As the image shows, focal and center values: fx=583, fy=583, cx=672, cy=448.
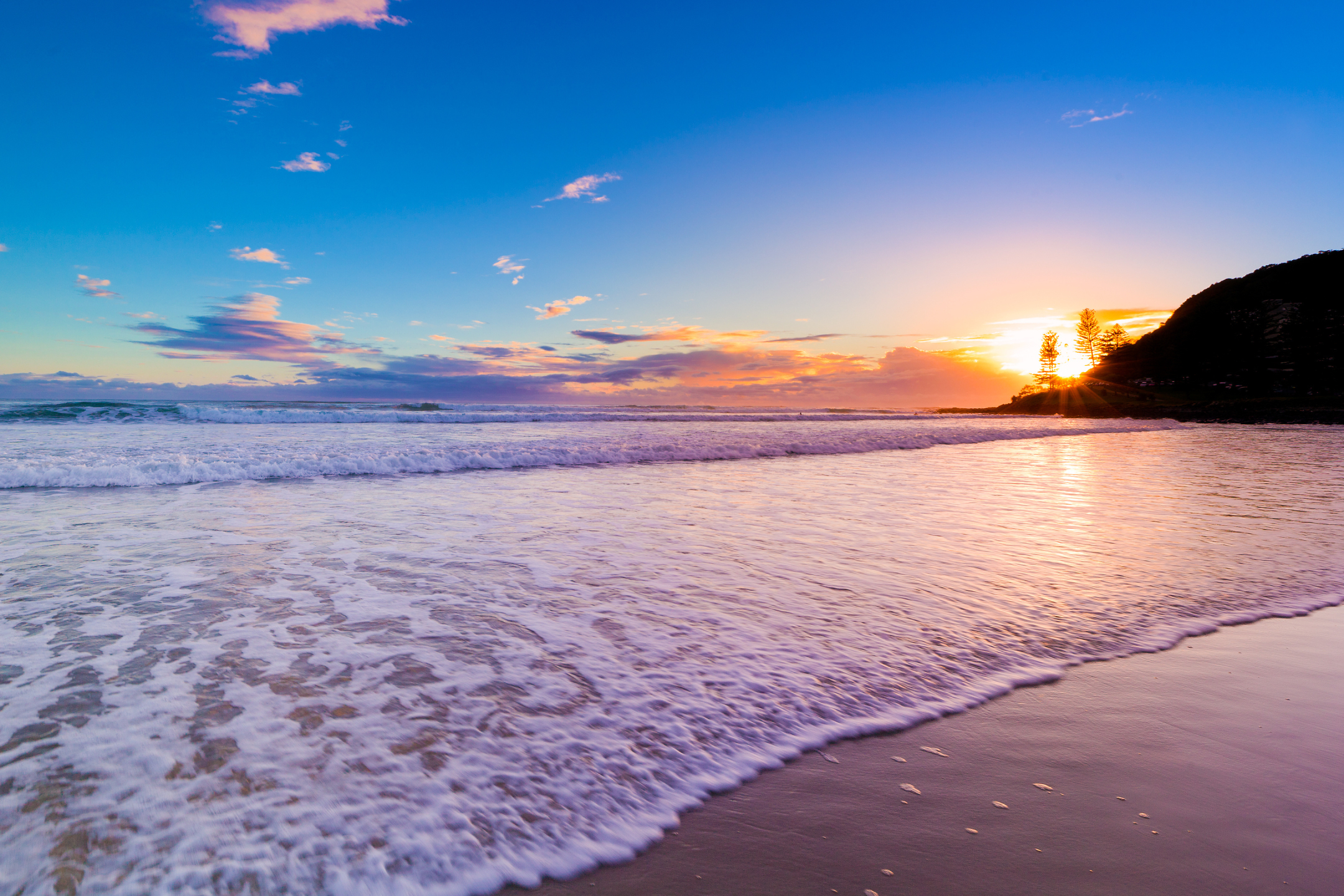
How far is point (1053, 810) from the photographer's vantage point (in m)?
2.19

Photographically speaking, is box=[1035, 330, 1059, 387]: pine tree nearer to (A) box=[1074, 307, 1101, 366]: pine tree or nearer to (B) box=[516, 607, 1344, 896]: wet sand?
(A) box=[1074, 307, 1101, 366]: pine tree

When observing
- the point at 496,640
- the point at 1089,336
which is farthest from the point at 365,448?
the point at 1089,336

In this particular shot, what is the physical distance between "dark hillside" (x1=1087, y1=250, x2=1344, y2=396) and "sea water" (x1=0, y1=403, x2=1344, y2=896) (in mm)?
66468

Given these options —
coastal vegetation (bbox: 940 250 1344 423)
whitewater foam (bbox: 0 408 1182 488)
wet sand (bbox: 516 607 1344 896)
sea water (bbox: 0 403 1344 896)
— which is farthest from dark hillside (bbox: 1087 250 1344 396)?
wet sand (bbox: 516 607 1344 896)

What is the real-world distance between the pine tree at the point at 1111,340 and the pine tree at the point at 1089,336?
503mm

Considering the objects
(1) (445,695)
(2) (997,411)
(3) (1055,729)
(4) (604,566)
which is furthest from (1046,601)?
(2) (997,411)

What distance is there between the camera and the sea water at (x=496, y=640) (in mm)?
2055

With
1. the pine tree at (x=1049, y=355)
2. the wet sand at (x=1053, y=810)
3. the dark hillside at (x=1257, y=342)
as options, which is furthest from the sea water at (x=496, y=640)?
the pine tree at (x=1049, y=355)

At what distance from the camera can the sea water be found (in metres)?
2.05

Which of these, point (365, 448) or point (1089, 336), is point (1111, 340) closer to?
point (1089, 336)

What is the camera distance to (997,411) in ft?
236

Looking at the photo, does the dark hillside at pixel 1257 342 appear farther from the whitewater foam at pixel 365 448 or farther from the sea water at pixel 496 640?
the sea water at pixel 496 640

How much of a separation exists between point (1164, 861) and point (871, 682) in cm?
136

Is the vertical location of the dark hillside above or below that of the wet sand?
above
